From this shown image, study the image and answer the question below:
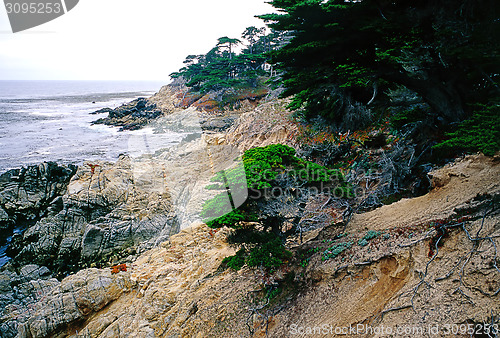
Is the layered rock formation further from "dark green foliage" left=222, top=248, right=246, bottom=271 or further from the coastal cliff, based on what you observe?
"dark green foliage" left=222, top=248, right=246, bottom=271

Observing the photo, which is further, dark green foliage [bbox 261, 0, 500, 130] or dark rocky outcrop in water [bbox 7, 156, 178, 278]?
dark rocky outcrop in water [bbox 7, 156, 178, 278]

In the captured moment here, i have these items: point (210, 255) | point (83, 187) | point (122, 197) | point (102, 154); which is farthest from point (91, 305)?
point (102, 154)

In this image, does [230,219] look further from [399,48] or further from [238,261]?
[399,48]

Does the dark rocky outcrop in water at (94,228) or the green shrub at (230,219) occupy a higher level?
the green shrub at (230,219)

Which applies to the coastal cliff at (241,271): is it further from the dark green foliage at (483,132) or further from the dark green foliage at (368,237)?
the dark green foliage at (483,132)

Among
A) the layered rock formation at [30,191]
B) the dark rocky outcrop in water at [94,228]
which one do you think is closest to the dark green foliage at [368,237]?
the dark rocky outcrop in water at [94,228]

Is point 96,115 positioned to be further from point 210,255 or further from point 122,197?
point 210,255

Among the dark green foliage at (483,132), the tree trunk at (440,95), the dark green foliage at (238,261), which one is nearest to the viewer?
the dark green foliage at (483,132)

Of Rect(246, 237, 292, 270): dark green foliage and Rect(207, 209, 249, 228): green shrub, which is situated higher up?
Rect(207, 209, 249, 228): green shrub

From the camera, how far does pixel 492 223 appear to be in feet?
12.6

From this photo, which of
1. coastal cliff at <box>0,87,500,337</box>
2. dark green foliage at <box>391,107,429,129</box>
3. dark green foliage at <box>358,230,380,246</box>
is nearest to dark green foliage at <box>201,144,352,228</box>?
dark green foliage at <box>358,230,380,246</box>

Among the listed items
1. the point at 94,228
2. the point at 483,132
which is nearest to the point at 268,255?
the point at 483,132

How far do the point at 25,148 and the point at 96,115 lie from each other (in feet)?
80.6

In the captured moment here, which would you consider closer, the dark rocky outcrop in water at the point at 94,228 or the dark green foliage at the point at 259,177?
the dark green foliage at the point at 259,177
